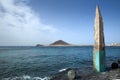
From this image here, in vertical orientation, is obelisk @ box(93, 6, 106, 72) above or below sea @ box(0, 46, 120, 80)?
above

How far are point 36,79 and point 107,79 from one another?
29.7 feet

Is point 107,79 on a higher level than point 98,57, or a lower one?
lower

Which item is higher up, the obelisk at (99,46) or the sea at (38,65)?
the obelisk at (99,46)

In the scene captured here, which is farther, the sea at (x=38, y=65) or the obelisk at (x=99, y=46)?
the sea at (x=38, y=65)

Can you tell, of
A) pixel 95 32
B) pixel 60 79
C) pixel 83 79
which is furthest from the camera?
pixel 95 32

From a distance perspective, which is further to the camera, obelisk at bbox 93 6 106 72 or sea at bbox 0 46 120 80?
sea at bbox 0 46 120 80

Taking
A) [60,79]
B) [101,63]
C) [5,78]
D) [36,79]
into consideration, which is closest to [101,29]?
[101,63]

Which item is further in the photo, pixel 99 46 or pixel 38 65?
pixel 38 65

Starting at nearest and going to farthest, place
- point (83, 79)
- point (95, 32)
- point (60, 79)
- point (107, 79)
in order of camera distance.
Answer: point (107, 79)
point (83, 79)
point (60, 79)
point (95, 32)

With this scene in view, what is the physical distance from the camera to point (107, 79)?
56.4 ft

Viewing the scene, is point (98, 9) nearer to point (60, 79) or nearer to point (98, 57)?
point (98, 57)

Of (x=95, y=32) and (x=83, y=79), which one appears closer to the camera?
(x=83, y=79)

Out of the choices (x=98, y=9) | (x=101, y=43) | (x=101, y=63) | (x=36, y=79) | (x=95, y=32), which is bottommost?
(x=36, y=79)

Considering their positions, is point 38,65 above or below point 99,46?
below
